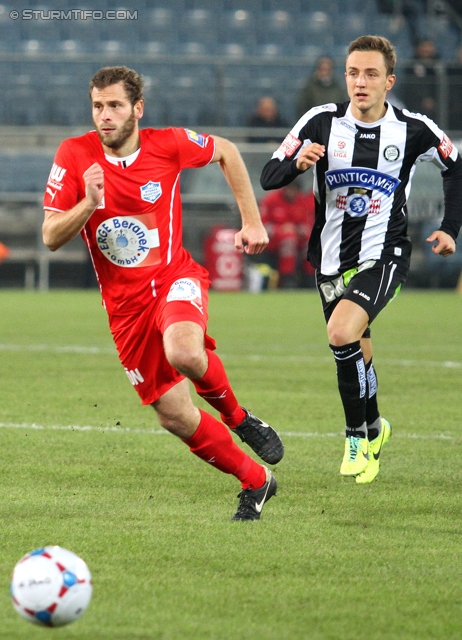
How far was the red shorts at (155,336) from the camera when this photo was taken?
4844 millimetres

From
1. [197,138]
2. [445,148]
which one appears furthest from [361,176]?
[197,138]

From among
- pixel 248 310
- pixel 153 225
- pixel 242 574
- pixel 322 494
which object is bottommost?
pixel 248 310

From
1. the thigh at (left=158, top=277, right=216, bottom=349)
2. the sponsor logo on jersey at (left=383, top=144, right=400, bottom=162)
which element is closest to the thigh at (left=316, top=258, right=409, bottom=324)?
the sponsor logo on jersey at (left=383, top=144, right=400, bottom=162)

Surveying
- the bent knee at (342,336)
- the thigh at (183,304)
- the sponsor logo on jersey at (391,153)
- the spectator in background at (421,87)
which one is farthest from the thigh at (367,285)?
the spectator in background at (421,87)

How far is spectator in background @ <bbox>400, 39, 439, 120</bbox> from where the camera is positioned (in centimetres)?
2084

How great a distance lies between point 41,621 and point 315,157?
3.08 m

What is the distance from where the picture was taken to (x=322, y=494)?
5246 millimetres

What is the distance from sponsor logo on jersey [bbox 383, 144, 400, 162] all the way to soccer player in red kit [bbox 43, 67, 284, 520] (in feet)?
3.97

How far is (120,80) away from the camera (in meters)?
4.88

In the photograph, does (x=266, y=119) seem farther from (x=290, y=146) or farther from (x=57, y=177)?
(x=57, y=177)

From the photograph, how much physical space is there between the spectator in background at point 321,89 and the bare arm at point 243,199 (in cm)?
1433

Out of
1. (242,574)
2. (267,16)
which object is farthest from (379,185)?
(267,16)

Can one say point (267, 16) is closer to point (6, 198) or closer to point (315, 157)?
point (6, 198)

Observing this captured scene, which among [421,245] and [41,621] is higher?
[41,621]
